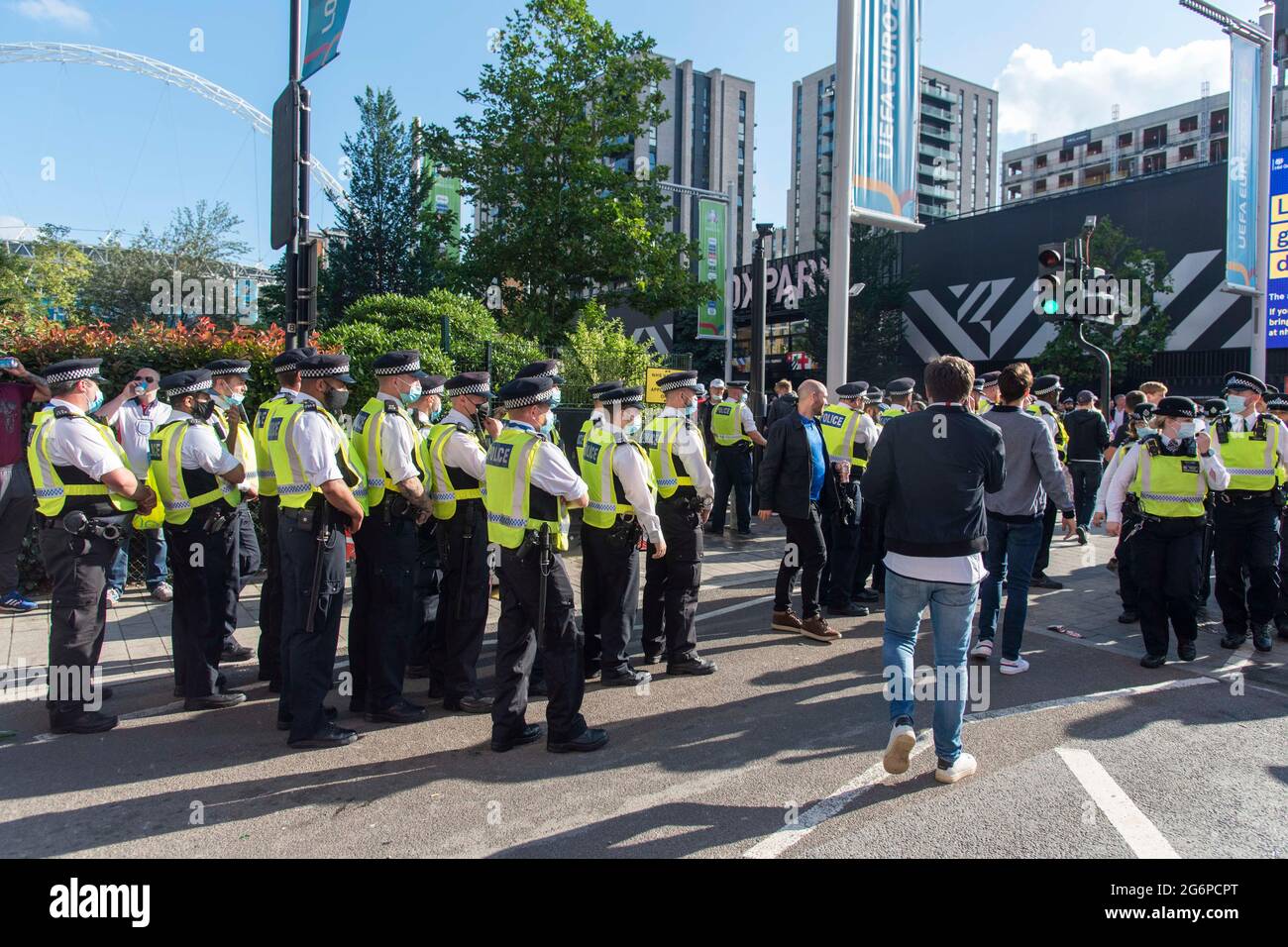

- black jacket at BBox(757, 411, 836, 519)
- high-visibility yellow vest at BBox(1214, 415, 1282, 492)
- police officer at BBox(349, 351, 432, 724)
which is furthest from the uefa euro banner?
police officer at BBox(349, 351, 432, 724)

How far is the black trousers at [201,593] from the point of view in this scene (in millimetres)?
5473

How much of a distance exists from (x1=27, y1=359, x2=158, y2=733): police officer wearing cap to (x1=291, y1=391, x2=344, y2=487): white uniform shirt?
3.79ft

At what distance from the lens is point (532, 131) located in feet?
61.0

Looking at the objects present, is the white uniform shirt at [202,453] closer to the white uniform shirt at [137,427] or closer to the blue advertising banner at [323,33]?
the white uniform shirt at [137,427]

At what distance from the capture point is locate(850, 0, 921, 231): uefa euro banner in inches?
412

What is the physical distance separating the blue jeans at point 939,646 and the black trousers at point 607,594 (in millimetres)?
1895

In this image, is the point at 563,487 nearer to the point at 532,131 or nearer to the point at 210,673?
the point at 210,673

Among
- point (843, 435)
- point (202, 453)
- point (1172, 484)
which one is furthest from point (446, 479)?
point (1172, 484)

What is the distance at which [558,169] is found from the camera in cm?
1866

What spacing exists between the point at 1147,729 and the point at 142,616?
7749 mm

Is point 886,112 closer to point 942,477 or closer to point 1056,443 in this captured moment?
point 1056,443

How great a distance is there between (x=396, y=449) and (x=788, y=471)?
312 cm

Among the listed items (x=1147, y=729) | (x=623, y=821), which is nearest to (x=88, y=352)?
(x=623, y=821)

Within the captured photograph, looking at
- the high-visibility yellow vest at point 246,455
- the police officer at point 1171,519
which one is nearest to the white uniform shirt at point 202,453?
the high-visibility yellow vest at point 246,455
